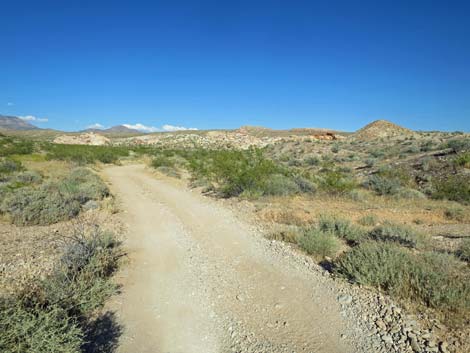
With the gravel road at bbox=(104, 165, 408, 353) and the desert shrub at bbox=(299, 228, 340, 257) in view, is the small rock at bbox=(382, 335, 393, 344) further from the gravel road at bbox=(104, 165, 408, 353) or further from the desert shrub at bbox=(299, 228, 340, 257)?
the desert shrub at bbox=(299, 228, 340, 257)

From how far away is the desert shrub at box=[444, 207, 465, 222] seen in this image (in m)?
9.19

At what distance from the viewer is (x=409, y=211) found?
10.3 m

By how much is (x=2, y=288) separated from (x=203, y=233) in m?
4.59

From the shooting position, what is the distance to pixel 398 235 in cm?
695

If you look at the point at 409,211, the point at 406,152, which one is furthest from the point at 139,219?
the point at 406,152

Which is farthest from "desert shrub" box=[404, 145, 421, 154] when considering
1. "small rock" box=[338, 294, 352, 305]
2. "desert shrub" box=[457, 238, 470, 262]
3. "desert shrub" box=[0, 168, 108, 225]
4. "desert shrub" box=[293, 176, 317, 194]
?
"desert shrub" box=[0, 168, 108, 225]

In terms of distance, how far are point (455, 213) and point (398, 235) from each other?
165 inches

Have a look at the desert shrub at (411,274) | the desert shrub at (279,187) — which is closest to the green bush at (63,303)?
the desert shrub at (411,274)

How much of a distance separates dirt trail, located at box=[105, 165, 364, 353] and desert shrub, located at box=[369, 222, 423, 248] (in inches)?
109

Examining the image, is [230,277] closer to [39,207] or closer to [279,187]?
[39,207]

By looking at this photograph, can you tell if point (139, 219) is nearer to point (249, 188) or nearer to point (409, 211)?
point (249, 188)

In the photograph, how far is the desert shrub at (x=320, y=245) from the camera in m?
6.48

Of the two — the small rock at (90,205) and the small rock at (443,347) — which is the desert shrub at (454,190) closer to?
the small rock at (443,347)

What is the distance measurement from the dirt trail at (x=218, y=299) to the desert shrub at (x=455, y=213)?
6984 mm
